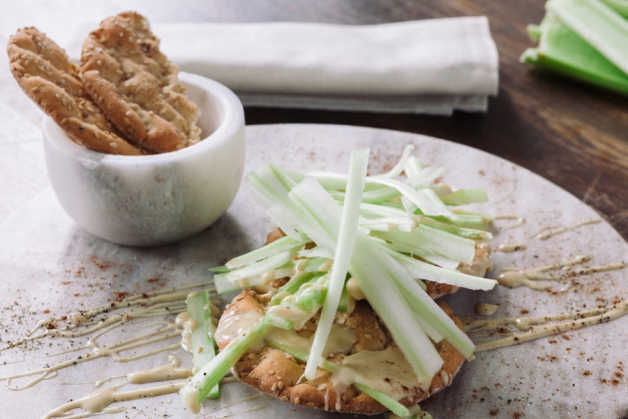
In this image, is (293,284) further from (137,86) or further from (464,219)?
(137,86)

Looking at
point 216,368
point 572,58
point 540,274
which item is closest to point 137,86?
point 216,368

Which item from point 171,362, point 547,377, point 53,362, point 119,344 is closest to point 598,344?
point 547,377

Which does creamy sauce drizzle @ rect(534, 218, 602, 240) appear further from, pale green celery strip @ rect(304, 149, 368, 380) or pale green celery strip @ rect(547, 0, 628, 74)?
pale green celery strip @ rect(547, 0, 628, 74)

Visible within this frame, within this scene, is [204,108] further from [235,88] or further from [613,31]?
[613,31]

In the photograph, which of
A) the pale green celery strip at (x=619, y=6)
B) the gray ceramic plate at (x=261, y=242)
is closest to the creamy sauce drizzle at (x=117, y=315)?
the gray ceramic plate at (x=261, y=242)

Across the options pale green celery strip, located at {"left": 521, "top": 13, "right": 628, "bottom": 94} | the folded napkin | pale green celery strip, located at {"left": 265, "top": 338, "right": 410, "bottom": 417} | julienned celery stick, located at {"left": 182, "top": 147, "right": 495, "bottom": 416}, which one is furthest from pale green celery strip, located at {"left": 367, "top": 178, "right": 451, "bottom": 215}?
pale green celery strip, located at {"left": 521, "top": 13, "right": 628, "bottom": 94}

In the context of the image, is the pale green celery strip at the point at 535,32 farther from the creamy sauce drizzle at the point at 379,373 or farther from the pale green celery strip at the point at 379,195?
the creamy sauce drizzle at the point at 379,373

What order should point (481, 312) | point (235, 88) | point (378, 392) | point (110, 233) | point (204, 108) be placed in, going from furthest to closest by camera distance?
point (235, 88), point (204, 108), point (110, 233), point (481, 312), point (378, 392)
